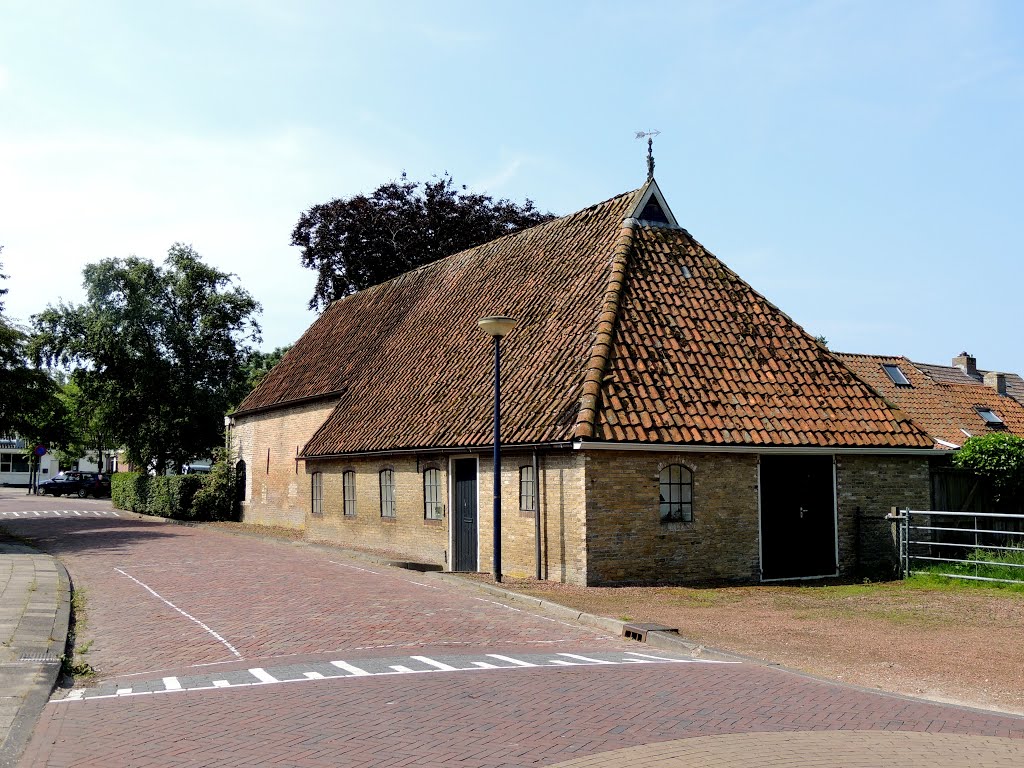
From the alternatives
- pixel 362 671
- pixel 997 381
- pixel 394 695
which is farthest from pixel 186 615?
pixel 997 381

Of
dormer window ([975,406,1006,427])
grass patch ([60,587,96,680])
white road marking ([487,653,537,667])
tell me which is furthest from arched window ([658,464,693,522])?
dormer window ([975,406,1006,427])

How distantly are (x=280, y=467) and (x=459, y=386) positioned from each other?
13690mm

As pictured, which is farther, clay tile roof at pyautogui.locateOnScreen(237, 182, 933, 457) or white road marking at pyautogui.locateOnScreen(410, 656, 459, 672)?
clay tile roof at pyautogui.locateOnScreen(237, 182, 933, 457)

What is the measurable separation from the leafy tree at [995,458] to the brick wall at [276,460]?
57.8 ft

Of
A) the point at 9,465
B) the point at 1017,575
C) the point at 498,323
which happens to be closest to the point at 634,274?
the point at 498,323

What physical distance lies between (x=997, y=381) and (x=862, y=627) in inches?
1357

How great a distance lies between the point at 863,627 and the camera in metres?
12.8

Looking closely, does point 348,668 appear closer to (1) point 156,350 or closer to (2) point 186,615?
(2) point 186,615

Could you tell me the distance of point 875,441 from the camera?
1884 cm

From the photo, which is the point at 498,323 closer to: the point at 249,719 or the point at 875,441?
the point at 875,441

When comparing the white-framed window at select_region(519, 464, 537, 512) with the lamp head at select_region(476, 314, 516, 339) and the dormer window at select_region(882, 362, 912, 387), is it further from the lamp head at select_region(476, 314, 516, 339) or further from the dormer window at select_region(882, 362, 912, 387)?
the dormer window at select_region(882, 362, 912, 387)

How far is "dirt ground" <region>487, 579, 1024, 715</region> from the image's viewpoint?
31.7 feet

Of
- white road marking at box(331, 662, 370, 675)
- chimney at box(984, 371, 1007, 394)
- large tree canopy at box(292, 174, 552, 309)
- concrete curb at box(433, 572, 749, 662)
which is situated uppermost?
large tree canopy at box(292, 174, 552, 309)

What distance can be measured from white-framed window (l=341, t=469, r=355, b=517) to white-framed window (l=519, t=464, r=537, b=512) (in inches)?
325
